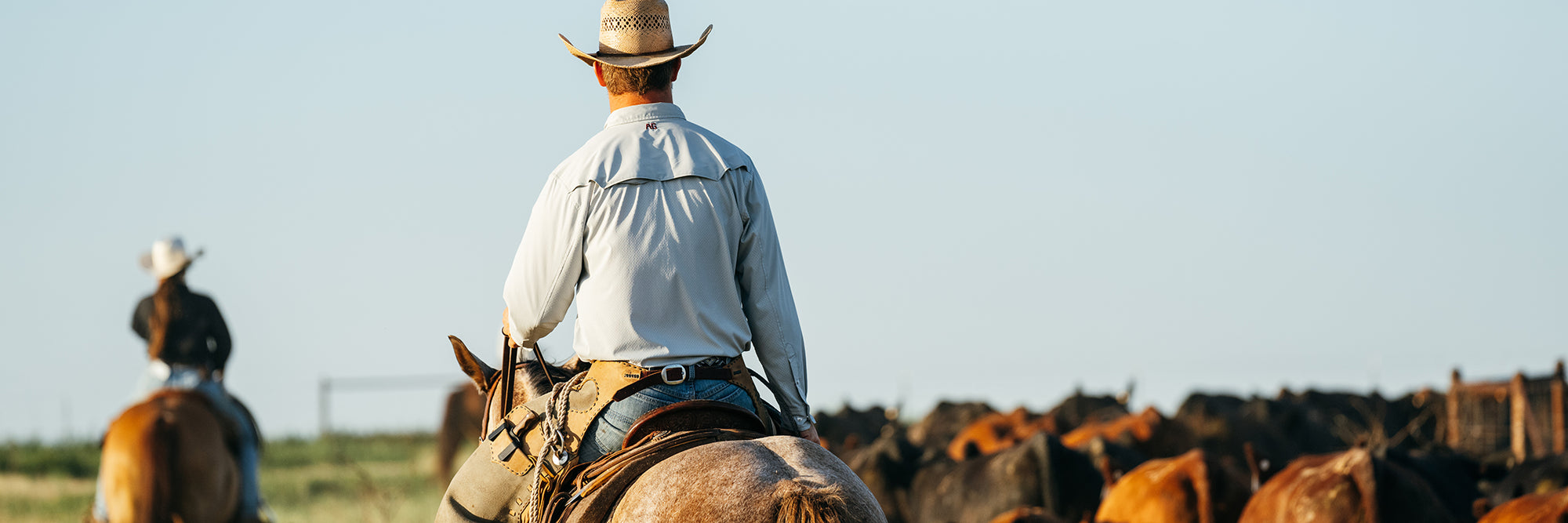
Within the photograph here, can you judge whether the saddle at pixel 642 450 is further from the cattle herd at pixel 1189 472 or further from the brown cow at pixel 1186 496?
the brown cow at pixel 1186 496

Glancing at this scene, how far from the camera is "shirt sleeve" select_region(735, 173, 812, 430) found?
3.82 metres

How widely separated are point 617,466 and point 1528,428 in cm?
1778

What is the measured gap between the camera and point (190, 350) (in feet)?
32.6

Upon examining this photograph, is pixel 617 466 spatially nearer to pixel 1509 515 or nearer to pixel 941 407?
pixel 1509 515

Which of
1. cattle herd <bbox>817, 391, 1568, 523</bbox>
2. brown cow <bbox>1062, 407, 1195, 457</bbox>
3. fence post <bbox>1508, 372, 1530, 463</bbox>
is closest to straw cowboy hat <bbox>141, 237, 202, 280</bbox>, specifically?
cattle herd <bbox>817, 391, 1568, 523</bbox>

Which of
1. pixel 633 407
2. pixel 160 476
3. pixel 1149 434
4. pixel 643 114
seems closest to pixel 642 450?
pixel 633 407

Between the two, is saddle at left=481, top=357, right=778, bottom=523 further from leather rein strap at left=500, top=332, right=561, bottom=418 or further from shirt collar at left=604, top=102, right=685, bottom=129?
shirt collar at left=604, top=102, right=685, bottom=129

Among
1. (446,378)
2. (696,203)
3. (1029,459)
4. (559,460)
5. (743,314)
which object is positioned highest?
(696,203)

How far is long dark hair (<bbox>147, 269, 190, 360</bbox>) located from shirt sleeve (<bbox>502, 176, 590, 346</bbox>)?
22.9 feet

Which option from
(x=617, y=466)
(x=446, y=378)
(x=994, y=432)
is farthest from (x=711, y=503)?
(x=446, y=378)

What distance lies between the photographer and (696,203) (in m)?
3.69

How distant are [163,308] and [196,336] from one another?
0.31 meters

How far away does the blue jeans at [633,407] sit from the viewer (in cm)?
367

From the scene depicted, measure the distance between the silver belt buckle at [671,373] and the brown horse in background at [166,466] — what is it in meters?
6.57
